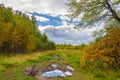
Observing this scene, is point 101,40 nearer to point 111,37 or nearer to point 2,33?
point 111,37

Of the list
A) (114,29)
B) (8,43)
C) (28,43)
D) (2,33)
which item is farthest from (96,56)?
(28,43)

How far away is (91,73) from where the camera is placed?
2653 centimetres

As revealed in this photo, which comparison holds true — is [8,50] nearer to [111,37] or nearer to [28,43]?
[28,43]

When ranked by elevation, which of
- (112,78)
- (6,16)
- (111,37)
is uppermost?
(6,16)

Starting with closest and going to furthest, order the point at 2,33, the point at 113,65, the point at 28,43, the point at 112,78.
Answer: the point at 112,78, the point at 113,65, the point at 2,33, the point at 28,43

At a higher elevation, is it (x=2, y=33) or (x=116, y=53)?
(x=2, y=33)

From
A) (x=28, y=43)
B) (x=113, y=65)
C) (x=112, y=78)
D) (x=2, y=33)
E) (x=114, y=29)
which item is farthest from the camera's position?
(x=28, y=43)

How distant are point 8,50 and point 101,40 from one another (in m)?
33.4

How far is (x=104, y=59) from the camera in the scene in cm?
2684

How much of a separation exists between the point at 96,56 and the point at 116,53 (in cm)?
190

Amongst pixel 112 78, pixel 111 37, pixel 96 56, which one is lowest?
pixel 112 78

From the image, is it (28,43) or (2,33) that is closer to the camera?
(2,33)

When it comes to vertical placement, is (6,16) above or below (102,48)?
above

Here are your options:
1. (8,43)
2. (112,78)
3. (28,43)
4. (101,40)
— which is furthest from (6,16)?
(112,78)
